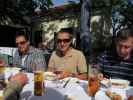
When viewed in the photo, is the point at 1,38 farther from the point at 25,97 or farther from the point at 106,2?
the point at 25,97

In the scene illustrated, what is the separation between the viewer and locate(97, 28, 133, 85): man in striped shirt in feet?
14.9

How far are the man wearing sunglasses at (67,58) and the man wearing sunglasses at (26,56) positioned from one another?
13.1 inches

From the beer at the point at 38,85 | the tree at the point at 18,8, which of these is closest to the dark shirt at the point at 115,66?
the beer at the point at 38,85

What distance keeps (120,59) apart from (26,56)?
1.73 metres

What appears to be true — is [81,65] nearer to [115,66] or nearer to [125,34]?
[115,66]

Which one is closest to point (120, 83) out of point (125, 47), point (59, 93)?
point (59, 93)

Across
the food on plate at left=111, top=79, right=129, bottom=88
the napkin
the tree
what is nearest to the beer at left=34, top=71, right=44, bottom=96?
the napkin

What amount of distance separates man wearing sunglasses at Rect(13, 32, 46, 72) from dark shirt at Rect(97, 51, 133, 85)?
1.06 m

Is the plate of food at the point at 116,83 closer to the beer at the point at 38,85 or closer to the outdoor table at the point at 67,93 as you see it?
the outdoor table at the point at 67,93

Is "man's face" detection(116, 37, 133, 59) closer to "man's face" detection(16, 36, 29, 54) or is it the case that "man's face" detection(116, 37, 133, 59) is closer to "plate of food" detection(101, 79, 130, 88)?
"plate of food" detection(101, 79, 130, 88)

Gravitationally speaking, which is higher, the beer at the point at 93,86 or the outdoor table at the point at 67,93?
the beer at the point at 93,86

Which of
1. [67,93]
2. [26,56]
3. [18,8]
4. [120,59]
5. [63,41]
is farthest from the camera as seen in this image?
[18,8]

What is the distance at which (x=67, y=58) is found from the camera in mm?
5488

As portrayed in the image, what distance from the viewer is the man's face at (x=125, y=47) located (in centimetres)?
452
